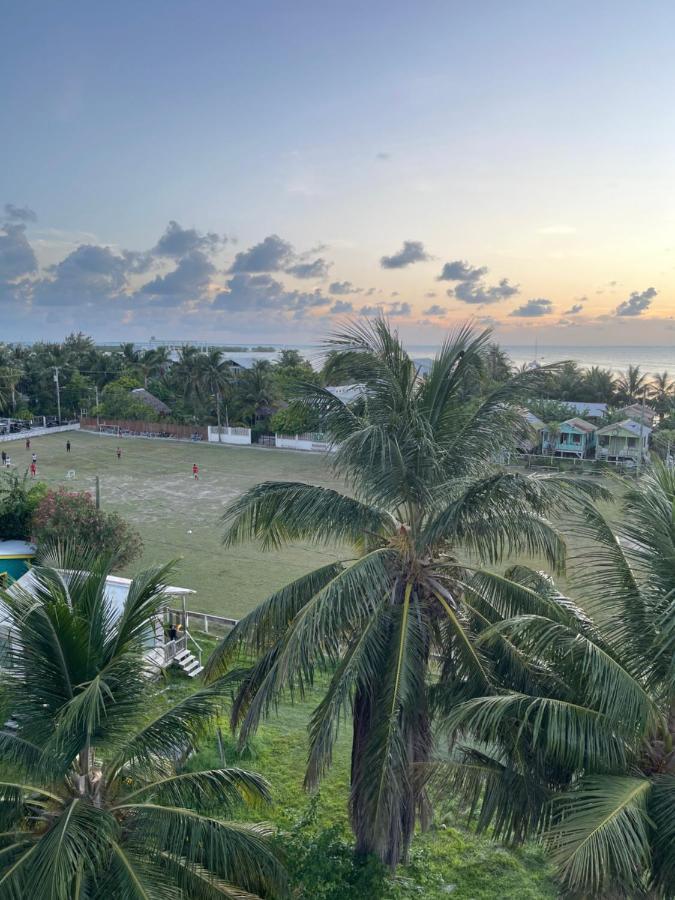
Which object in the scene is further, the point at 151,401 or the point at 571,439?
the point at 151,401

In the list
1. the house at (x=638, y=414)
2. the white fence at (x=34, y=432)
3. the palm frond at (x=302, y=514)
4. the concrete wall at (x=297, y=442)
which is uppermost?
the palm frond at (x=302, y=514)

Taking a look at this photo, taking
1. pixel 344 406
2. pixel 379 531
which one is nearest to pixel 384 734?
pixel 379 531

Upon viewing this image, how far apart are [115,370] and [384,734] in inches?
2222

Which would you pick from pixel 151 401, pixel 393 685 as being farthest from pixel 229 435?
pixel 393 685

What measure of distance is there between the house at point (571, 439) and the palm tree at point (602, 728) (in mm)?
31882

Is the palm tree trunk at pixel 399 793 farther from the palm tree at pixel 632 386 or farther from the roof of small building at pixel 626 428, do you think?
the palm tree at pixel 632 386

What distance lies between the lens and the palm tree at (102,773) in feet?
13.1

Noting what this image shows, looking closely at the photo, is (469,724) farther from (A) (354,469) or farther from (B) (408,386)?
(B) (408,386)

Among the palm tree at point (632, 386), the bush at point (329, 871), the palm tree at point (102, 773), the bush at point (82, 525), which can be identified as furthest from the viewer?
the palm tree at point (632, 386)

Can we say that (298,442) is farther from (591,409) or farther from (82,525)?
(82,525)

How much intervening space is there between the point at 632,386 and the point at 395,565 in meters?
44.7

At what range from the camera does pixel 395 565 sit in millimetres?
5934

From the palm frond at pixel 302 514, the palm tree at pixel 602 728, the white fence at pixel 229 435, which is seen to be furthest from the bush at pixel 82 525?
the white fence at pixel 229 435

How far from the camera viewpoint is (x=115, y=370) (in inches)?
2228
